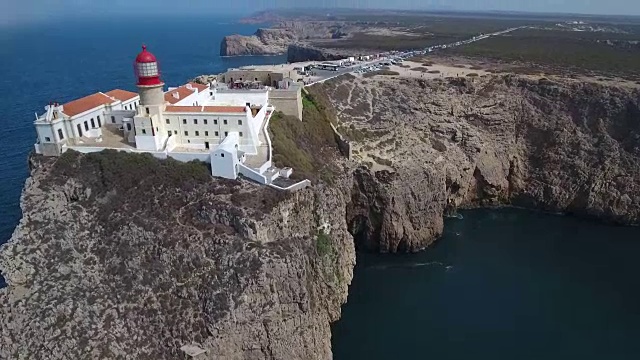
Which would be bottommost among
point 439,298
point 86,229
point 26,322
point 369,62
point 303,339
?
point 439,298

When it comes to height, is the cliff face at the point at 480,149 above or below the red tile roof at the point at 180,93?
below

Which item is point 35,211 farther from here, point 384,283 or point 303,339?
point 384,283

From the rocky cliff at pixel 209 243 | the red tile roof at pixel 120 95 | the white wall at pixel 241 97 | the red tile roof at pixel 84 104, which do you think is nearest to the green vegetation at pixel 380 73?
the rocky cliff at pixel 209 243

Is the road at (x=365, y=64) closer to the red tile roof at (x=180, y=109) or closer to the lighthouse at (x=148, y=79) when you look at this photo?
the red tile roof at (x=180, y=109)

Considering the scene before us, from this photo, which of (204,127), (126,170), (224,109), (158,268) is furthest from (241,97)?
(158,268)

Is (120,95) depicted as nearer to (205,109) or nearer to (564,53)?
(205,109)

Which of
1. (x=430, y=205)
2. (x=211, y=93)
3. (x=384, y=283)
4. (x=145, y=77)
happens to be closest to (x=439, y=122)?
(x=430, y=205)

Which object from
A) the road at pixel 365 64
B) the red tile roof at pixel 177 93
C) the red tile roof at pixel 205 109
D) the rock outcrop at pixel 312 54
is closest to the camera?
the red tile roof at pixel 205 109
